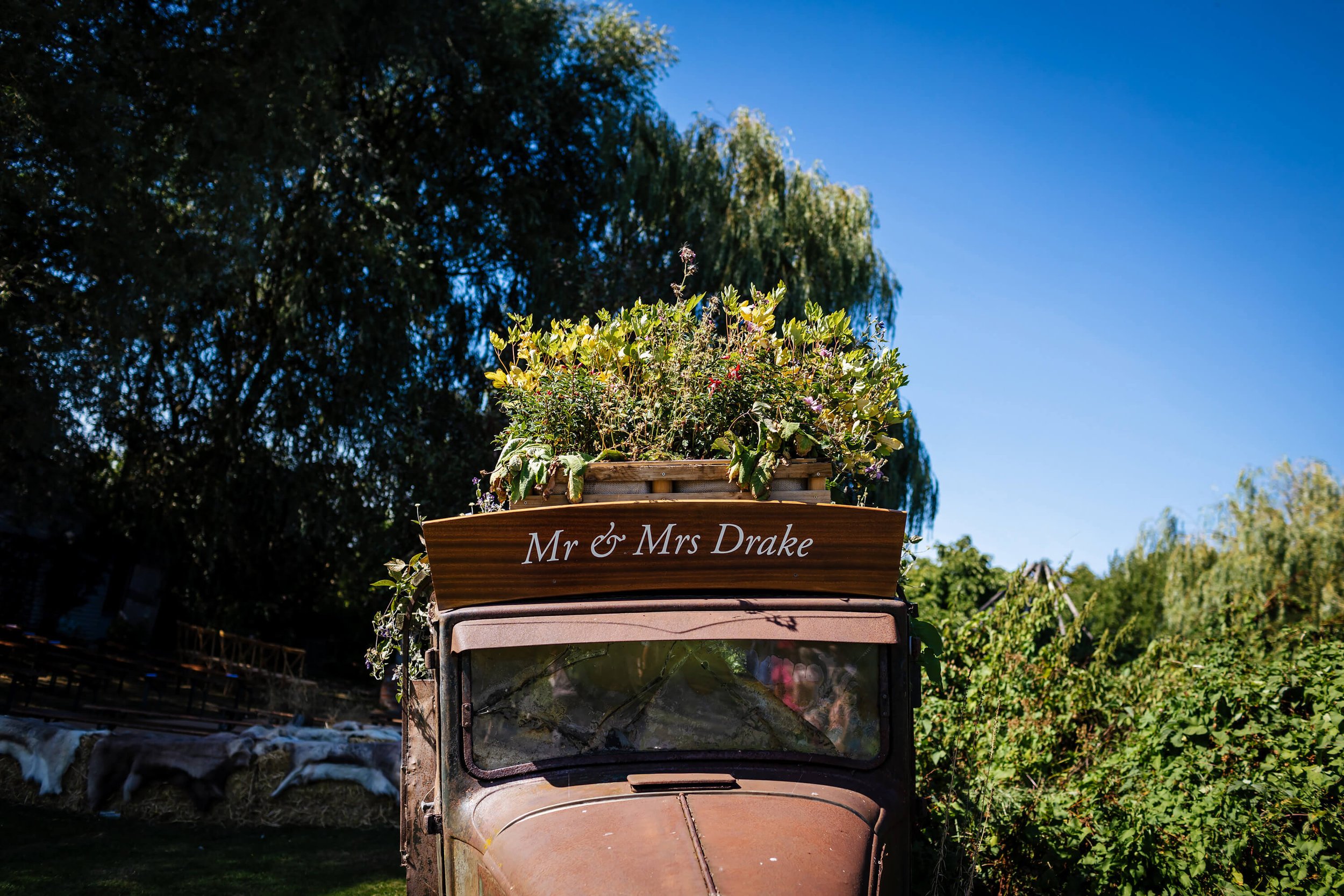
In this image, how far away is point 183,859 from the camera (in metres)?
7.62

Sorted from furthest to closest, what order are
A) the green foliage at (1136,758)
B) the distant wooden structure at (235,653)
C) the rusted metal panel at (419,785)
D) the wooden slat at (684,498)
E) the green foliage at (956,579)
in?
1. the distant wooden structure at (235,653)
2. the green foliage at (956,579)
3. the green foliage at (1136,758)
4. the rusted metal panel at (419,785)
5. the wooden slat at (684,498)

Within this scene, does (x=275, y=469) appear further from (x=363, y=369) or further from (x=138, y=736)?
(x=138, y=736)

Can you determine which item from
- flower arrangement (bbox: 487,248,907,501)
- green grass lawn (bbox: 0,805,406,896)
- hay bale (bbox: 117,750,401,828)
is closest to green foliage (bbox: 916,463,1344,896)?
flower arrangement (bbox: 487,248,907,501)

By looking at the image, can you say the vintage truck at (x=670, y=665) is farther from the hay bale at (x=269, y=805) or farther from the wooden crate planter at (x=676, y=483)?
the hay bale at (x=269, y=805)

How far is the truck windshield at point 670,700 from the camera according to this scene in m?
3.61

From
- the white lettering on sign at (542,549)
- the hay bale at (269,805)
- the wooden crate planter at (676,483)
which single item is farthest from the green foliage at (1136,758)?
the hay bale at (269,805)

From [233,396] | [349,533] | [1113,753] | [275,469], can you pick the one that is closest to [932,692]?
[1113,753]

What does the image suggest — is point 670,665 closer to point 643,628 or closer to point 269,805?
point 643,628

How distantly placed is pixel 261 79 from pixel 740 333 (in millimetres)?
11951

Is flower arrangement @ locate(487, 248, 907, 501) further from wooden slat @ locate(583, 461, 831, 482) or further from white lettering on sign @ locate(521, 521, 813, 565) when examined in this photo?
white lettering on sign @ locate(521, 521, 813, 565)

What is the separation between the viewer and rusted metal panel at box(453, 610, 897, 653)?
359 centimetres

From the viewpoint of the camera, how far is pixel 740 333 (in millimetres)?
4656

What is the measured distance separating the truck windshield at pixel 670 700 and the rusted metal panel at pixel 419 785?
0.50 metres

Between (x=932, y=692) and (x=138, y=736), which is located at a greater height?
(x=932, y=692)
